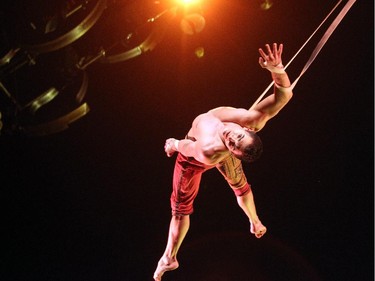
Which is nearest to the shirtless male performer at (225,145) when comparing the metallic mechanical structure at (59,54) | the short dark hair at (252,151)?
the short dark hair at (252,151)

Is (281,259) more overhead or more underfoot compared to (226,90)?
more underfoot

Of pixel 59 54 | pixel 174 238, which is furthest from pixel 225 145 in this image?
pixel 59 54

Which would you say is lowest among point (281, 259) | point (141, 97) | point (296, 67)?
point (281, 259)

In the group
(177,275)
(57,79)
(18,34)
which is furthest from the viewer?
(177,275)

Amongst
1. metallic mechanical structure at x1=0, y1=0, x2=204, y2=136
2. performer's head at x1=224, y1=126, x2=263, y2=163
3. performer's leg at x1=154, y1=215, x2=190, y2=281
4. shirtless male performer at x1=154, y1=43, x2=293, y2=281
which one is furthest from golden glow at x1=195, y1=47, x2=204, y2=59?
performer's head at x1=224, y1=126, x2=263, y2=163

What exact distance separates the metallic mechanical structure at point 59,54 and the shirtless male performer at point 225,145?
0.68 metres

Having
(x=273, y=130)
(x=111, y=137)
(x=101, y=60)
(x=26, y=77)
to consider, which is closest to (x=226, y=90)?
(x=273, y=130)

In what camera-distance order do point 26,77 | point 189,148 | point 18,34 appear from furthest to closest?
point 26,77 → point 18,34 → point 189,148

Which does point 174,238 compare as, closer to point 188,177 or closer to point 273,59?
point 188,177

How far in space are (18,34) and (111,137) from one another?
132 centimetres

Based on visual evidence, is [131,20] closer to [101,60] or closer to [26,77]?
[101,60]

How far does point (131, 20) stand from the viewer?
3.28 m

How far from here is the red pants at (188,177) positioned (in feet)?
9.64

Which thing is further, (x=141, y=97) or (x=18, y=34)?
(x=141, y=97)
